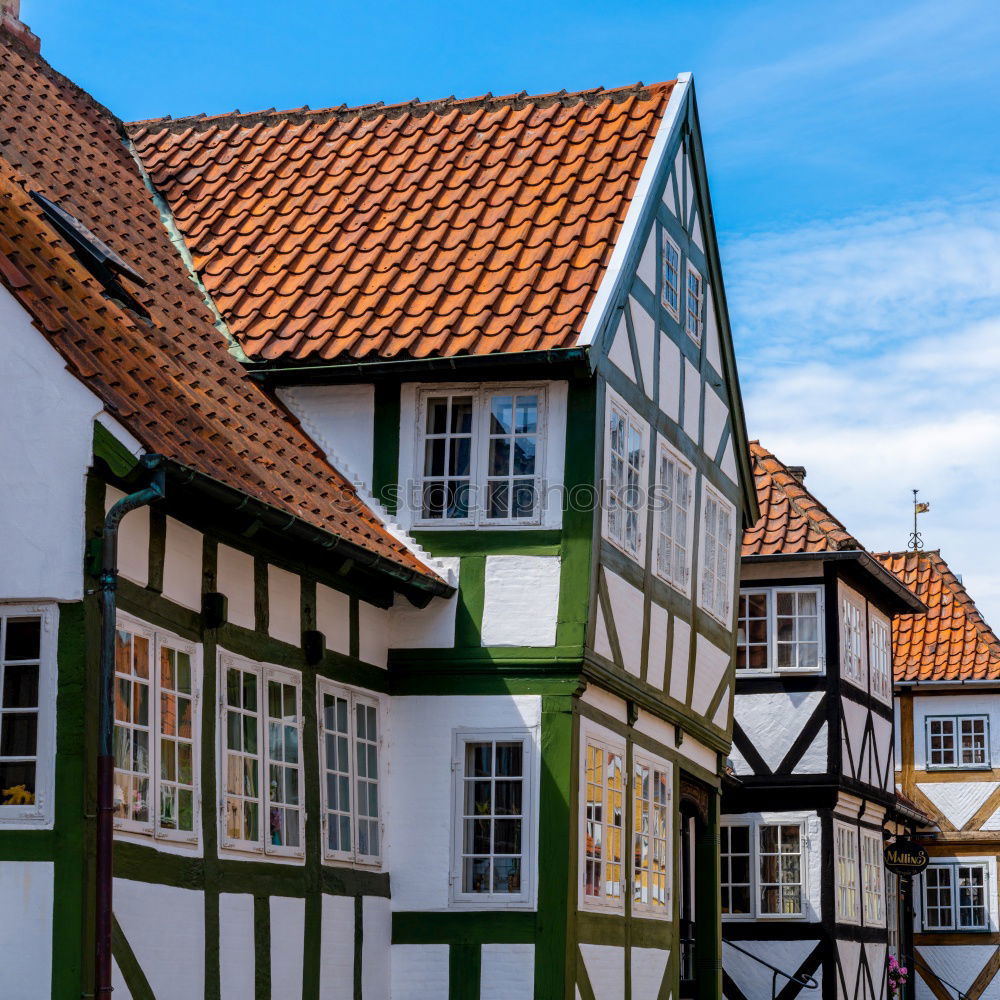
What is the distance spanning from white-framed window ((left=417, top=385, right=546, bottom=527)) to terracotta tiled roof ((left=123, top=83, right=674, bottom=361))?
0.51m

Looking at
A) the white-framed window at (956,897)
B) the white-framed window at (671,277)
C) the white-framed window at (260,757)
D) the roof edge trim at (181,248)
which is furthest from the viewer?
the white-framed window at (956,897)

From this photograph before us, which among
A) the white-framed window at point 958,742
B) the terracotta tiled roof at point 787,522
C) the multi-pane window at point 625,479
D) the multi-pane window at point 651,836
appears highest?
the terracotta tiled roof at point 787,522

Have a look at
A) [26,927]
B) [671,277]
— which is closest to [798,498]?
[671,277]

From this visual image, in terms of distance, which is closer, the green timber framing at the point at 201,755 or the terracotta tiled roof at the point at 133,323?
the green timber framing at the point at 201,755

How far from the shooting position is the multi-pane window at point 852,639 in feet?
85.3

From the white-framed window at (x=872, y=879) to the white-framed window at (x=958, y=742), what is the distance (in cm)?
544

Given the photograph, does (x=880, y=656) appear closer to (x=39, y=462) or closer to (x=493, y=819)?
(x=493, y=819)

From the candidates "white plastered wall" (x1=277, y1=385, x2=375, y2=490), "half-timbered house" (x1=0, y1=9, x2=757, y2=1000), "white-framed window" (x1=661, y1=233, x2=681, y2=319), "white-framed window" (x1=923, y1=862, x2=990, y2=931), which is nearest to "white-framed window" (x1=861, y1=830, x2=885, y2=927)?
"white-framed window" (x1=923, y1=862, x2=990, y2=931)

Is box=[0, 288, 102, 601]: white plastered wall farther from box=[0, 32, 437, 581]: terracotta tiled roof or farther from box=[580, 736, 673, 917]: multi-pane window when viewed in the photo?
→ box=[580, 736, 673, 917]: multi-pane window

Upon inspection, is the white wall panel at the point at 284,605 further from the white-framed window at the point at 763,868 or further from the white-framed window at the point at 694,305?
the white-framed window at the point at 763,868

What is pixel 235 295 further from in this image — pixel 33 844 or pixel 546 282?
pixel 33 844

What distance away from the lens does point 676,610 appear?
1795 centimetres

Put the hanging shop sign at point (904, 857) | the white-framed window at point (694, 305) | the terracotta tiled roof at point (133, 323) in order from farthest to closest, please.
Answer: the hanging shop sign at point (904, 857) → the white-framed window at point (694, 305) → the terracotta tiled roof at point (133, 323)

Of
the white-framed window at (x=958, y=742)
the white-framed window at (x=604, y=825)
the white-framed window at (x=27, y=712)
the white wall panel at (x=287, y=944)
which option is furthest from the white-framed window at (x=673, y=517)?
the white-framed window at (x=958, y=742)
